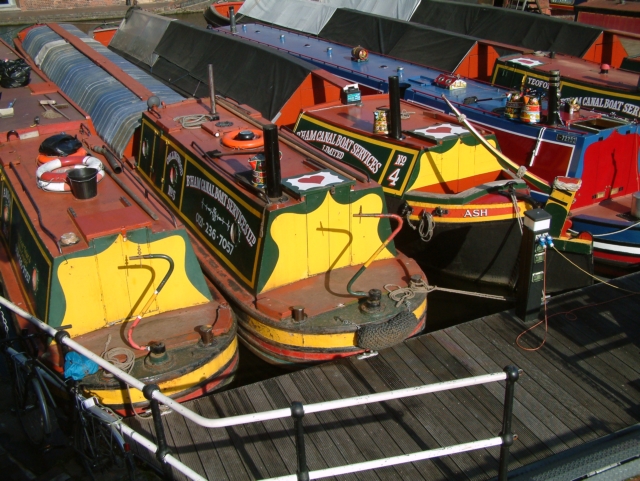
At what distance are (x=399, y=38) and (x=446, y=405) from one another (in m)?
15.9

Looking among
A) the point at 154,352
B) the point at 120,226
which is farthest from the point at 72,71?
the point at 154,352

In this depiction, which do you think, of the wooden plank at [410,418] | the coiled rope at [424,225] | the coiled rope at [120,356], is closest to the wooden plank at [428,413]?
the wooden plank at [410,418]

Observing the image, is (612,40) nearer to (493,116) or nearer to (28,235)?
(493,116)

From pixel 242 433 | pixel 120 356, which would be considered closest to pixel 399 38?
pixel 120 356

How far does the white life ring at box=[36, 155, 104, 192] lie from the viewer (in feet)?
31.1

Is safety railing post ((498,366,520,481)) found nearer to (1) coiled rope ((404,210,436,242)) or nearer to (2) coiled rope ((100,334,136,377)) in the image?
(2) coiled rope ((100,334,136,377))

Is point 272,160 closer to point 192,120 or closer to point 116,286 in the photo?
point 116,286

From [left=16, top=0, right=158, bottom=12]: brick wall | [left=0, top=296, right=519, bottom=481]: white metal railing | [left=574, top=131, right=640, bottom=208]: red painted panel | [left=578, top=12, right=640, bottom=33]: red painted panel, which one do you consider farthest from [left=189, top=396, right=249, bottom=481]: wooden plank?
[left=16, top=0, right=158, bottom=12]: brick wall

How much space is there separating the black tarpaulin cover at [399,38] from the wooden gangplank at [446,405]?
1145 centimetres

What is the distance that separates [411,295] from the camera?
9.12 meters

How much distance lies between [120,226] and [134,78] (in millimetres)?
10653

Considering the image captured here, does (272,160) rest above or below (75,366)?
above

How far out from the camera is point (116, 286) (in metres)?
8.27

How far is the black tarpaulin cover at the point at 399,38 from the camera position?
19.1m
